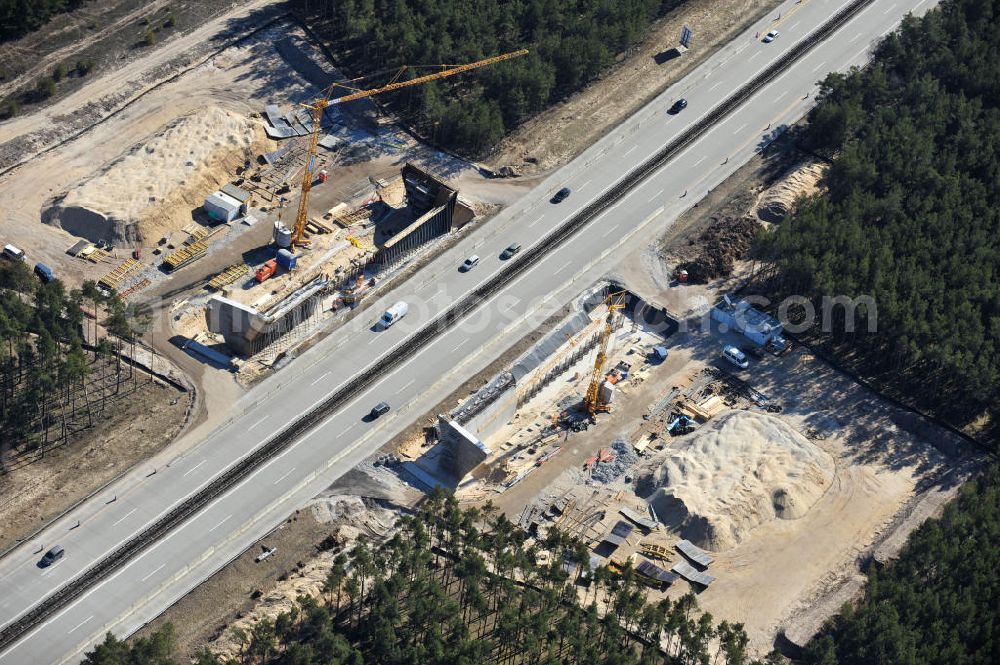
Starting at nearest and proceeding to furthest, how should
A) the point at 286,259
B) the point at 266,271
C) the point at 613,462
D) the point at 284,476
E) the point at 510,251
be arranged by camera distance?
Answer: the point at 284,476
the point at 613,462
the point at 266,271
the point at 286,259
the point at 510,251

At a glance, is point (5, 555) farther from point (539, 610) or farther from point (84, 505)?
point (539, 610)

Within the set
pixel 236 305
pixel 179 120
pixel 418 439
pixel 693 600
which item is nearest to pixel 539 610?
pixel 693 600

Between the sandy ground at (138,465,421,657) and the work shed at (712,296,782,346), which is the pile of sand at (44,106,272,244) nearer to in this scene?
the sandy ground at (138,465,421,657)

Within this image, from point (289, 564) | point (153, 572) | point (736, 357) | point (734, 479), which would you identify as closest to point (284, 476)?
point (289, 564)

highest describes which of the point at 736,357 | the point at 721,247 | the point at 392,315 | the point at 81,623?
the point at 721,247

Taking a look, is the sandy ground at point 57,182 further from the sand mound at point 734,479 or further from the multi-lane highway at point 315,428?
the sand mound at point 734,479

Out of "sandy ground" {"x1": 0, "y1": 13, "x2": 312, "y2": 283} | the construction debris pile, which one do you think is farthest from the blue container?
the construction debris pile

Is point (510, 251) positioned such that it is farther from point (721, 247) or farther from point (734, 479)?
point (734, 479)

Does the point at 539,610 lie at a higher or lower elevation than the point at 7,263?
lower
